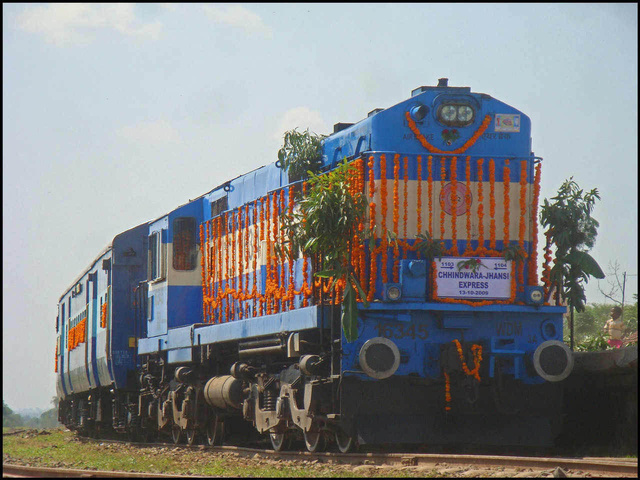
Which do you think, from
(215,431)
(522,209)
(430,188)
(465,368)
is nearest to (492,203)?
(522,209)

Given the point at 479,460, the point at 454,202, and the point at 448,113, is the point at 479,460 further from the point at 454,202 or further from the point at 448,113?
the point at 448,113

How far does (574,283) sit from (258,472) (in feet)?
14.2

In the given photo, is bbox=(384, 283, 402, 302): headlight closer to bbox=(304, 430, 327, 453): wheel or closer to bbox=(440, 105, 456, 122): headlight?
bbox=(304, 430, 327, 453): wheel

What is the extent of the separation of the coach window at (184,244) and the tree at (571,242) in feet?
20.8

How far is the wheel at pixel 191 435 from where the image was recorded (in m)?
15.9

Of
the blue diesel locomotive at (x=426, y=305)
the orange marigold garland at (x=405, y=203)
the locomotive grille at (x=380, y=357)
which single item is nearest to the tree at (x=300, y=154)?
the blue diesel locomotive at (x=426, y=305)

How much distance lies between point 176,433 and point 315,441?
17.9 feet

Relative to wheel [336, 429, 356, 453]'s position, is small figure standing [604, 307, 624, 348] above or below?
above

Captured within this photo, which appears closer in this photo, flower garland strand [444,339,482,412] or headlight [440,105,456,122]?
flower garland strand [444,339,482,412]

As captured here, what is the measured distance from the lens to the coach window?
1620 cm

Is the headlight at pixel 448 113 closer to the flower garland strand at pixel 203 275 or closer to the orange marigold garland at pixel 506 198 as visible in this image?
the orange marigold garland at pixel 506 198

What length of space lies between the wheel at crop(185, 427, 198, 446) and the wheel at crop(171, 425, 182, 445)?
0.27 m

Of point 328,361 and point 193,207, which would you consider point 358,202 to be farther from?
point 193,207

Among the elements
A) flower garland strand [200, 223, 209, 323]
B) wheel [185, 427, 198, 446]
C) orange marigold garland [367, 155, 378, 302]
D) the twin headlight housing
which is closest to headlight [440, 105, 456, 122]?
the twin headlight housing
